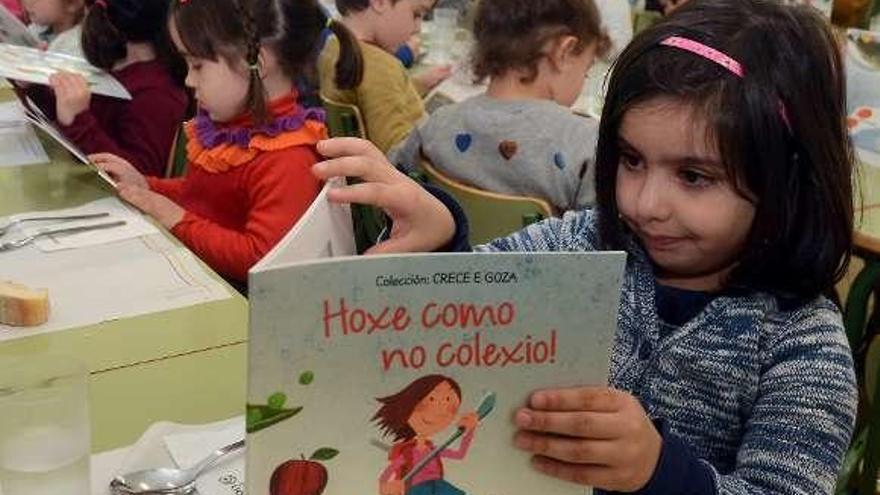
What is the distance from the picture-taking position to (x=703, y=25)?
3.14ft

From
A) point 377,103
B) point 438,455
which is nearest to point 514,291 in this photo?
point 438,455

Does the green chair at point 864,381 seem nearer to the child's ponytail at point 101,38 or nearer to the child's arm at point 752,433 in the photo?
the child's arm at point 752,433

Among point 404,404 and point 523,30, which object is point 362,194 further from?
point 523,30

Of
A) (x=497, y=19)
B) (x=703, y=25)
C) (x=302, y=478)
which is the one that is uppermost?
(x=703, y=25)

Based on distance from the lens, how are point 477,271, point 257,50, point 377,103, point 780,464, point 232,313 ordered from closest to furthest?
point 477,271
point 780,464
point 232,313
point 257,50
point 377,103

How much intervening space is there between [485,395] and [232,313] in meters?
0.69

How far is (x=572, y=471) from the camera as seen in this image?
2.40 feet

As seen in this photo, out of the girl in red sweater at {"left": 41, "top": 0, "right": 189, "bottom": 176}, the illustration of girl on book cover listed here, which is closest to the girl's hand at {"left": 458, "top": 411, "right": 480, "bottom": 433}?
the illustration of girl on book cover

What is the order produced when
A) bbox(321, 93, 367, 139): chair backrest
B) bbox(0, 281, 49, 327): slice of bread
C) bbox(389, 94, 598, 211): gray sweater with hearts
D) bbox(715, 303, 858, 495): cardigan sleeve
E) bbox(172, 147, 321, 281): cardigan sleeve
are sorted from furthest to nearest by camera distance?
bbox(321, 93, 367, 139): chair backrest, bbox(389, 94, 598, 211): gray sweater with hearts, bbox(172, 147, 321, 281): cardigan sleeve, bbox(0, 281, 49, 327): slice of bread, bbox(715, 303, 858, 495): cardigan sleeve

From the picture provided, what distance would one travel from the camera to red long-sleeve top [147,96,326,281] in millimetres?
1737

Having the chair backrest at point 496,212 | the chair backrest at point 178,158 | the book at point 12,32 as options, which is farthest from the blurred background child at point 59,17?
the chair backrest at point 496,212

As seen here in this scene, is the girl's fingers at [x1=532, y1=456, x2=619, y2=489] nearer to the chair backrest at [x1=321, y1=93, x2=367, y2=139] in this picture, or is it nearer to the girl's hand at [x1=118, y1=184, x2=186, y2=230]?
the girl's hand at [x1=118, y1=184, x2=186, y2=230]

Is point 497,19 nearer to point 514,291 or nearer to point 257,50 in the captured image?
point 257,50

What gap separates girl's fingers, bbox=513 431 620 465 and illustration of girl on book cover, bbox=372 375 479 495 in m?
0.04
